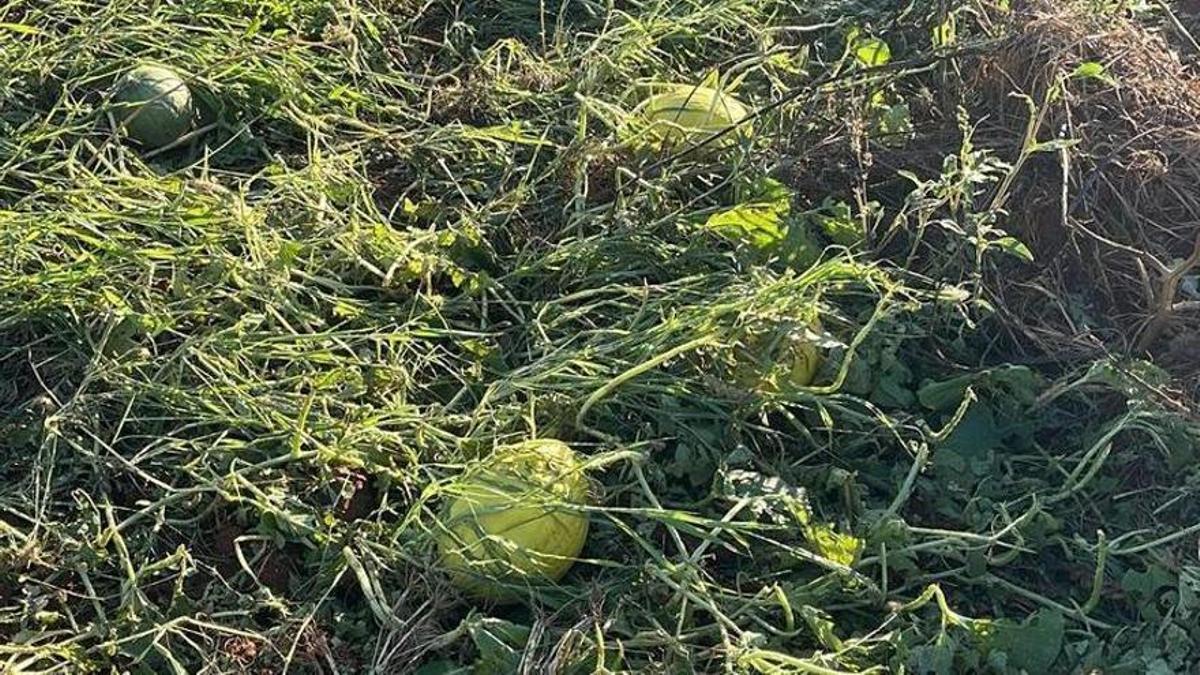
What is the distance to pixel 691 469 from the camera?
8.55ft

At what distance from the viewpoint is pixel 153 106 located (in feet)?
10.7

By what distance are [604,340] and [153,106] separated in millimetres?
1279

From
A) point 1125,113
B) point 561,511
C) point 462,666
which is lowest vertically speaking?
point 462,666

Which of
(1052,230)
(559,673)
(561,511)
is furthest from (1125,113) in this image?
(559,673)

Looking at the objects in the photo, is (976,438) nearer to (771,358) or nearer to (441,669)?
(771,358)

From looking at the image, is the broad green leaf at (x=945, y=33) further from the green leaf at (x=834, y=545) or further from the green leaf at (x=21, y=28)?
the green leaf at (x=21, y=28)

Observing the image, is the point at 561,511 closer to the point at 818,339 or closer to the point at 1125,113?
the point at 818,339

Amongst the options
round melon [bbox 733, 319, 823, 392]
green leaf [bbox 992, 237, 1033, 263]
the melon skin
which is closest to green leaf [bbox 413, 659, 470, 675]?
round melon [bbox 733, 319, 823, 392]

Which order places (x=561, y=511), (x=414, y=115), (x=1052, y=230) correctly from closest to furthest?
(x=561, y=511), (x=1052, y=230), (x=414, y=115)

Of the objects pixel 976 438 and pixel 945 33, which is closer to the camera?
pixel 976 438

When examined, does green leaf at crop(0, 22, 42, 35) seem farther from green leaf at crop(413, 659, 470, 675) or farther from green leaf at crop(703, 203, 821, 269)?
green leaf at crop(413, 659, 470, 675)

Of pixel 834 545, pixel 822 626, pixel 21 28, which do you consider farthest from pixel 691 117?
pixel 21 28

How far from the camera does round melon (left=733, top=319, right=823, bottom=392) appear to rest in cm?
263

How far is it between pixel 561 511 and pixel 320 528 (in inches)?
17.7
